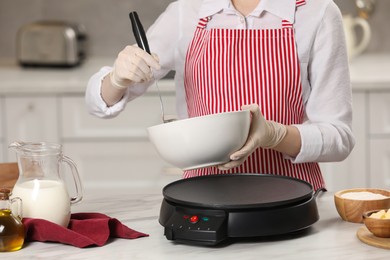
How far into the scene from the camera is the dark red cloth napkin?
4.84 ft

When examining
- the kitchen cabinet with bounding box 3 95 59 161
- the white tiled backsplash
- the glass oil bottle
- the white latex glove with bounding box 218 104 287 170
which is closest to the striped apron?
the white latex glove with bounding box 218 104 287 170

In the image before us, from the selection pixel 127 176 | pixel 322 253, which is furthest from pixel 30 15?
pixel 322 253

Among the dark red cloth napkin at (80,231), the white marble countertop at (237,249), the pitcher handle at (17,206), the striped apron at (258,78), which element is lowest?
the white marble countertop at (237,249)

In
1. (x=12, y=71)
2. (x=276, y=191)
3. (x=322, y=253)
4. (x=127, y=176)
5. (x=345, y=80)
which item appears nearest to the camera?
(x=322, y=253)

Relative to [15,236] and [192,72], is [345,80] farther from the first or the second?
[15,236]

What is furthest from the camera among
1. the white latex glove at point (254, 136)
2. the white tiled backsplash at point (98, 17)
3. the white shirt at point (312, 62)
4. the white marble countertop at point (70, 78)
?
the white tiled backsplash at point (98, 17)

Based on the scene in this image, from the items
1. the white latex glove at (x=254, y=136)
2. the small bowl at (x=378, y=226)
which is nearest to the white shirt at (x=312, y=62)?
the white latex glove at (x=254, y=136)

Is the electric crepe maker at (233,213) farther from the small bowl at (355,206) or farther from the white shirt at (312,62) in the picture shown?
the white shirt at (312,62)

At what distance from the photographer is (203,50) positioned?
2.02m

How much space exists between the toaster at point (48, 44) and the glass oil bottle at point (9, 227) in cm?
209

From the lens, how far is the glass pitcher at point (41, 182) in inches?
58.9

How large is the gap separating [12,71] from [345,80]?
1.89 m

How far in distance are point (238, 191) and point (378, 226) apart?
28cm

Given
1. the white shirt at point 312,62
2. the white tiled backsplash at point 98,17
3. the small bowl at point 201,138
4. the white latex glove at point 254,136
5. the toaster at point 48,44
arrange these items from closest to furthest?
the small bowl at point 201,138 < the white latex glove at point 254,136 < the white shirt at point 312,62 < the toaster at point 48,44 < the white tiled backsplash at point 98,17
